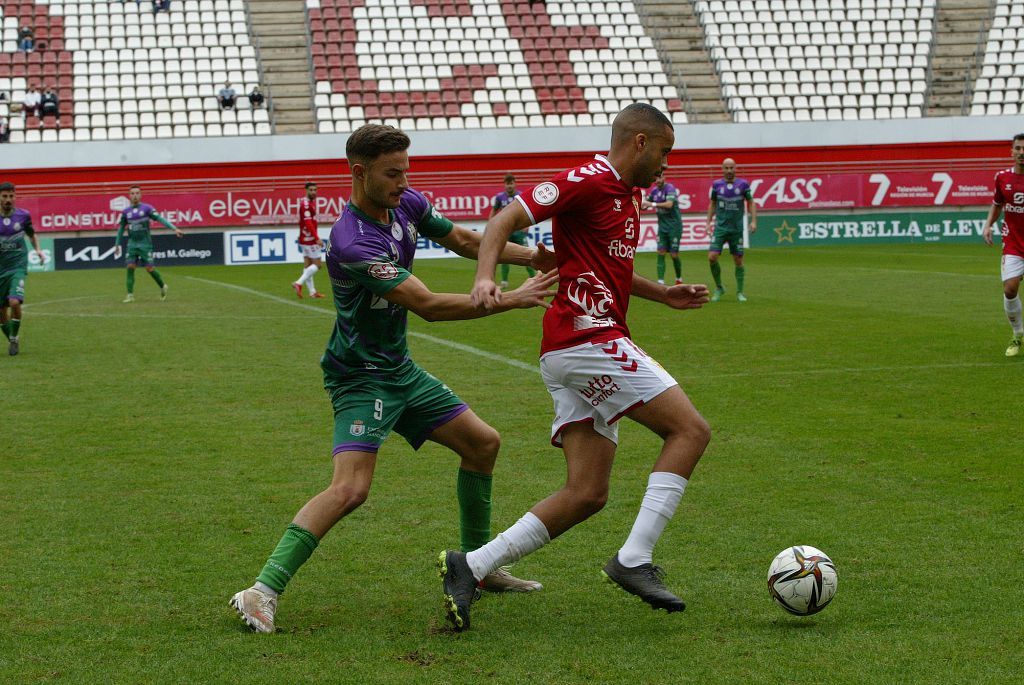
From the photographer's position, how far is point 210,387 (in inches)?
464

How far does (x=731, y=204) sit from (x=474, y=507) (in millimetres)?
16050

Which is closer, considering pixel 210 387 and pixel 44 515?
pixel 44 515

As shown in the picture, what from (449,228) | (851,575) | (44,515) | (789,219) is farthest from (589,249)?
(789,219)

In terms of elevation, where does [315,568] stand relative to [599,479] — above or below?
below

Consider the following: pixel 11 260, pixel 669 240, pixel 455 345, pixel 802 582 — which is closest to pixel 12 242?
pixel 11 260

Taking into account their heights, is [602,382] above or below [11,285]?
above

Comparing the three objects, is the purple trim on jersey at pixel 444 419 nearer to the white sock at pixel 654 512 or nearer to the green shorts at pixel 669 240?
the white sock at pixel 654 512

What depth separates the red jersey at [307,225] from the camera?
23.6 m

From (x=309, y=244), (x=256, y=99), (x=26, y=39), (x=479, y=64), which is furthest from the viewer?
(x=479, y=64)

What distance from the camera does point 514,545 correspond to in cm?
502

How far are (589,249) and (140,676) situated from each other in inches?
90.9

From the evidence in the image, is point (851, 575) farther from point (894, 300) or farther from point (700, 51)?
point (700, 51)

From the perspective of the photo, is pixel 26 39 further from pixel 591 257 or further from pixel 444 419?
pixel 591 257

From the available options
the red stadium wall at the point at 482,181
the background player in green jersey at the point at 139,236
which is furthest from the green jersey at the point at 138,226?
the red stadium wall at the point at 482,181
